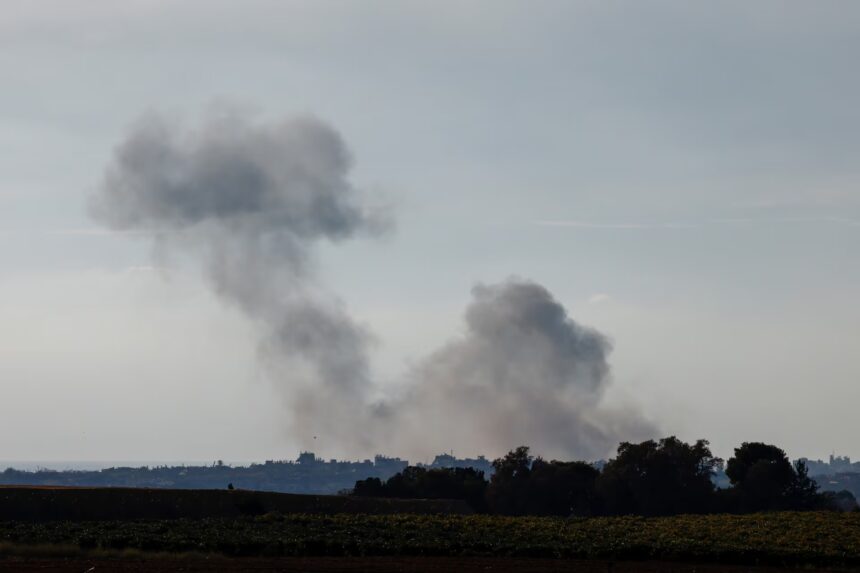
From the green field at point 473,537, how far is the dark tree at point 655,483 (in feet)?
102

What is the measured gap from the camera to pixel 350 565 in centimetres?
6994

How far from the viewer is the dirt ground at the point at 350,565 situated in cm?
6619

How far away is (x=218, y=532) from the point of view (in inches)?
3457

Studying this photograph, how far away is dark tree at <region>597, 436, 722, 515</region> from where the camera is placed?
461 feet

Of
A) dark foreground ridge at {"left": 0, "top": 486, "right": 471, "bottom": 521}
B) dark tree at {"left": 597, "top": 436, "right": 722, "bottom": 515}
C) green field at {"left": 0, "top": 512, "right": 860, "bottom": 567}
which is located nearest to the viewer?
green field at {"left": 0, "top": 512, "right": 860, "bottom": 567}

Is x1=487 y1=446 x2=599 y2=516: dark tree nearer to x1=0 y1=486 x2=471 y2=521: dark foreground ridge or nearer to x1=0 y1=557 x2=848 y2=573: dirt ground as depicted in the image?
x1=0 y1=486 x2=471 y2=521: dark foreground ridge

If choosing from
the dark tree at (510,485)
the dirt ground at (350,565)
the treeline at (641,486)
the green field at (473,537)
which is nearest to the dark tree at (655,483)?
the treeline at (641,486)

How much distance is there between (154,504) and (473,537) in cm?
3396

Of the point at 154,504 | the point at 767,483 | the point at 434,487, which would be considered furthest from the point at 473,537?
the point at 767,483

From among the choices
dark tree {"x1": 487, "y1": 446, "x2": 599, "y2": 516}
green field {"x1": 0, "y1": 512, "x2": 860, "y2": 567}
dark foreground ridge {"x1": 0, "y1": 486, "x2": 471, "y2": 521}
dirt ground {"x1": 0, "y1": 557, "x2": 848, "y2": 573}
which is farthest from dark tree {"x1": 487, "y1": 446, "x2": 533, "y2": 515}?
dirt ground {"x1": 0, "y1": 557, "x2": 848, "y2": 573}

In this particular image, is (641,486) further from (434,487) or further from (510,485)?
(434,487)

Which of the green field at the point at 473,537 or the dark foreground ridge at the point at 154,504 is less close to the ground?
the dark foreground ridge at the point at 154,504

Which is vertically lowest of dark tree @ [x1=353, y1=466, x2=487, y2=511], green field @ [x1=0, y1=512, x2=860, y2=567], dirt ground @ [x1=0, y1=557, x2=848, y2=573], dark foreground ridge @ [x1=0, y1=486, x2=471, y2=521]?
dirt ground @ [x1=0, y1=557, x2=848, y2=573]

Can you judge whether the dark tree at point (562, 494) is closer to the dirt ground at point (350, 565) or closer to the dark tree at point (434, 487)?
the dark tree at point (434, 487)
